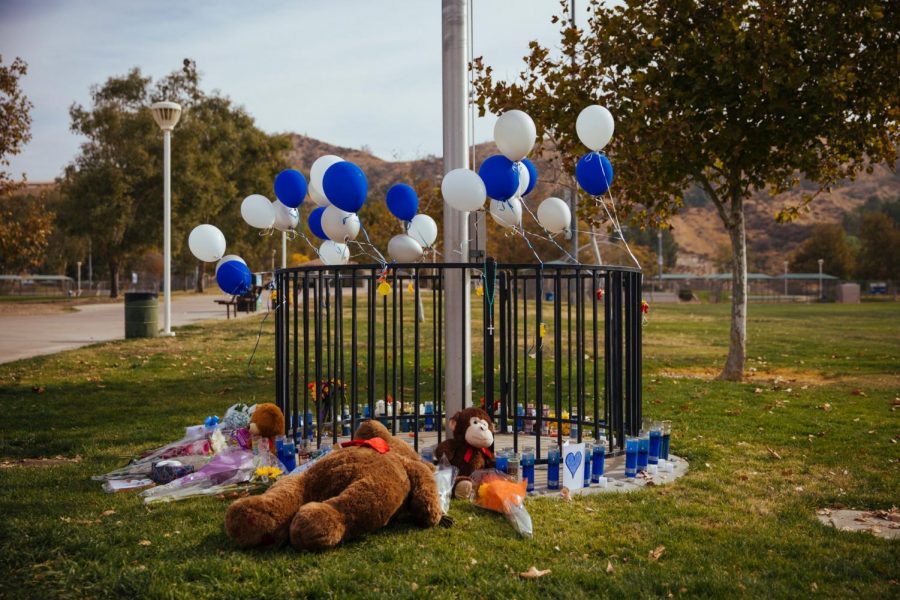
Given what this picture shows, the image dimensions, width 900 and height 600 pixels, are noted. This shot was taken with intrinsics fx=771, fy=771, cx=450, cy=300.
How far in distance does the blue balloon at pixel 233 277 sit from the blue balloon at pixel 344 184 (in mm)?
1187

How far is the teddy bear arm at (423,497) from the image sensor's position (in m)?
4.46

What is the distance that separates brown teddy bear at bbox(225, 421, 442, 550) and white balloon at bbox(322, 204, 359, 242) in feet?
7.07

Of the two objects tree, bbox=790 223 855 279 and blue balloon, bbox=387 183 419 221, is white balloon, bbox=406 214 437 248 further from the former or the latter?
tree, bbox=790 223 855 279

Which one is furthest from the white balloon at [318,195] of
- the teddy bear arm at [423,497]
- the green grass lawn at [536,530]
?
the teddy bear arm at [423,497]

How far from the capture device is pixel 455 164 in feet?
21.3

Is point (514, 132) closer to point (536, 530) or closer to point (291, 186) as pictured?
point (291, 186)

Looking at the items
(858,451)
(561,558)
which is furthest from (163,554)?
(858,451)

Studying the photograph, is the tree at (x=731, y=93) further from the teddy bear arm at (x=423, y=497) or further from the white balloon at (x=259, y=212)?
the teddy bear arm at (x=423, y=497)

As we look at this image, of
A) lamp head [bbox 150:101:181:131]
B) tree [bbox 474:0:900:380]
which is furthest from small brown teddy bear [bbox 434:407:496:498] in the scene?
lamp head [bbox 150:101:181:131]

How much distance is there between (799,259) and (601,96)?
69272 mm

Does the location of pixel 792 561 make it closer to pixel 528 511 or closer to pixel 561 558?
pixel 561 558

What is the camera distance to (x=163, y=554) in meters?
4.01

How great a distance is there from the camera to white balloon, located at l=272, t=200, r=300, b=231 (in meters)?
6.84

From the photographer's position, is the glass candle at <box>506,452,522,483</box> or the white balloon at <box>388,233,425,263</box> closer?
the glass candle at <box>506,452,522,483</box>
